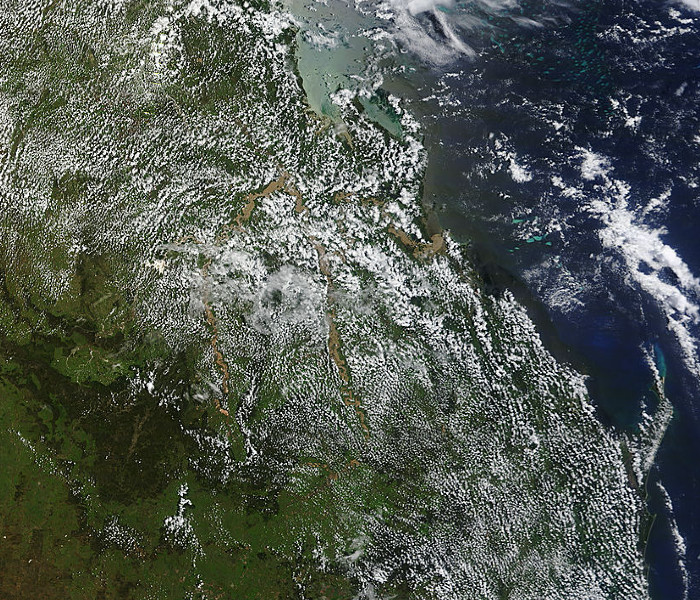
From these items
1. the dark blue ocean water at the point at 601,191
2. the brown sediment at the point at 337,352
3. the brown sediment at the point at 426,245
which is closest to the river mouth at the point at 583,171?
the dark blue ocean water at the point at 601,191

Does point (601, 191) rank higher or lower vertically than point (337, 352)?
higher

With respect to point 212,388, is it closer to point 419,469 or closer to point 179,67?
point 419,469

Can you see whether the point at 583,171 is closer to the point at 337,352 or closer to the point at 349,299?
the point at 349,299

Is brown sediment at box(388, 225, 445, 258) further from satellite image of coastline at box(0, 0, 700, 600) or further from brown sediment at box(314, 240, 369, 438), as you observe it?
brown sediment at box(314, 240, 369, 438)

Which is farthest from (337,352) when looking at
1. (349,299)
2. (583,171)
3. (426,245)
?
(583,171)

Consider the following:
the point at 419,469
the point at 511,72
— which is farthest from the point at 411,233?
the point at 419,469

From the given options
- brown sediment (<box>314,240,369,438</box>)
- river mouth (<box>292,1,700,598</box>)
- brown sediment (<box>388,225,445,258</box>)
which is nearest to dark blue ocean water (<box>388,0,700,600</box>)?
river mouth (<box>292,1,700,598</box>)

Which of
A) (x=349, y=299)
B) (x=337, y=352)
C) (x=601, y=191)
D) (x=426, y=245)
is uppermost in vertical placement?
(x=601, y=191)

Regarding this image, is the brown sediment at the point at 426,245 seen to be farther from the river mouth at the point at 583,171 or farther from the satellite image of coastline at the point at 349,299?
the river mouth at the point at 583,171
